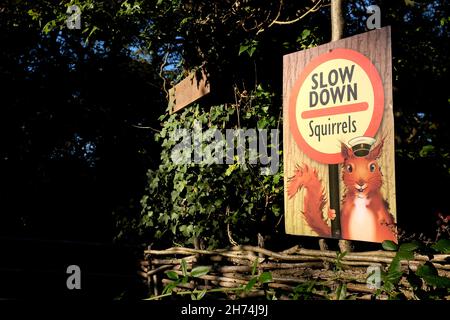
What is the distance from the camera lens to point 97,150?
373 inches

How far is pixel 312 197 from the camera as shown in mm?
3410

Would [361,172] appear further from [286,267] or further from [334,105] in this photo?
[286,267]

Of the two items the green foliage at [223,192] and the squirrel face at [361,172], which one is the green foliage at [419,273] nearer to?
the squirrel face at [361,172]

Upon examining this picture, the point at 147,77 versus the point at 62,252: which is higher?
the point at 147,77

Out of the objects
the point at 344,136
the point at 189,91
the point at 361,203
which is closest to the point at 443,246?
the point at 361,203

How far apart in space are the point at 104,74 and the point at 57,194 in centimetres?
243

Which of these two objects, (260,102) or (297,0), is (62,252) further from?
(297,0)

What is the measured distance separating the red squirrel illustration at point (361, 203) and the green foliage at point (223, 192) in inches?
62.3

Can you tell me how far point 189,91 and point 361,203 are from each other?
10.4 ft

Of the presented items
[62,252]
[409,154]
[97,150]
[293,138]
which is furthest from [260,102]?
[97,150]

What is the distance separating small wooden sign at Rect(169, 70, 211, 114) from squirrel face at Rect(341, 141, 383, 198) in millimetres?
2611

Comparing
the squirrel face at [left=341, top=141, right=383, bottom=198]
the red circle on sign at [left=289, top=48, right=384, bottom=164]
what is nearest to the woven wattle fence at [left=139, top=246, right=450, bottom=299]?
the squirrel face at [left=341, top=141, right=383, bottom=198]

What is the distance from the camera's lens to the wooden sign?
3.04m

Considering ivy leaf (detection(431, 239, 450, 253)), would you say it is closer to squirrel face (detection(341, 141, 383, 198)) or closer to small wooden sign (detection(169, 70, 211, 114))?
squirrel face (detection(341, 141, 383, 198))
